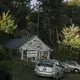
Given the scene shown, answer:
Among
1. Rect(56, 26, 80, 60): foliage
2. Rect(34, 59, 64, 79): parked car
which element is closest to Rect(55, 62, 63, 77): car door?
Rect(34, 59, 64, 79): parked car

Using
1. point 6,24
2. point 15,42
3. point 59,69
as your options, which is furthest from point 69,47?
point 59,69

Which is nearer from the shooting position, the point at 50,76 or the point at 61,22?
the point at 50,76

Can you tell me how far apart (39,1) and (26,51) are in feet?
72.0

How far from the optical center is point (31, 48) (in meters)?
46.6

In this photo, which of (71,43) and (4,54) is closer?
(4,54)

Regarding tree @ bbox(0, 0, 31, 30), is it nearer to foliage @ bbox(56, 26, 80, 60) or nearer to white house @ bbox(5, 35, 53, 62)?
foliage @ bbox(56, 26, 80, 60)

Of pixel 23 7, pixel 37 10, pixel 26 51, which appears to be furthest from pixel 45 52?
pixel 37 10

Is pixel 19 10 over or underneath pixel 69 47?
over

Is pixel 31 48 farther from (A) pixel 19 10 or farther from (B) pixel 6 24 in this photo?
(A) pixel 19 10

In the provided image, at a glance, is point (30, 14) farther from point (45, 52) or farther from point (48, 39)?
point (45, 52)

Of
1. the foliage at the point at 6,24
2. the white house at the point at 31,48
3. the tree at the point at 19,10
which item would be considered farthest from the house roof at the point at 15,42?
the tree at the point at 19,10

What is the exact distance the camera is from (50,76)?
2431 centimetres

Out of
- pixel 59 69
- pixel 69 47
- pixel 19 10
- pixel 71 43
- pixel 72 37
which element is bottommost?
pixel 59 69

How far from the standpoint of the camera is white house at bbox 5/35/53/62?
45594 mm
